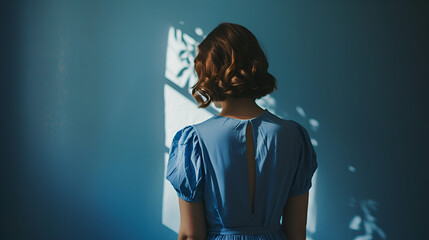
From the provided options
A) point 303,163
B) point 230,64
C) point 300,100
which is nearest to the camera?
point 230,64

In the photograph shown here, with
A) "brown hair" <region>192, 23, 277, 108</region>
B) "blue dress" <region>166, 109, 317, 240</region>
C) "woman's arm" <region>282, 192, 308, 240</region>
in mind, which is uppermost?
"brown hair" <region>192, 23, 277, 108</region>

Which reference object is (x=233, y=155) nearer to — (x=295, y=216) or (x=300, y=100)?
(x=295, y=216)

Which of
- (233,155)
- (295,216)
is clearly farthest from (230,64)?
(295,216)

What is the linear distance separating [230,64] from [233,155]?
0.33 metres

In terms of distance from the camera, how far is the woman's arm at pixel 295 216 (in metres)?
1.36

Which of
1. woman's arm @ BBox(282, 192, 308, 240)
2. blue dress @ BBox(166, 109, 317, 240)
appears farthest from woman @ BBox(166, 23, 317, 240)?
woman's arm @ BBox(282, 192, 308, 240)

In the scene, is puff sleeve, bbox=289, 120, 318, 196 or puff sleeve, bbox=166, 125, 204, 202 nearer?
puff sleeve, bbox=166, 125, 204, 202

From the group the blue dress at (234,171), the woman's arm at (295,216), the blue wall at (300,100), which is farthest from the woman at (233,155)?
the blue wall at (300,100)

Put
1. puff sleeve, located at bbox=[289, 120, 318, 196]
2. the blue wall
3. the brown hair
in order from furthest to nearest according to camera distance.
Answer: the blue wall
puff sleeve, located at bbox=[289, 120, 318, 196]
the brown hair

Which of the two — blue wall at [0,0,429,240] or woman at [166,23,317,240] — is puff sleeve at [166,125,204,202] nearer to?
woman at [166,23,317,240]

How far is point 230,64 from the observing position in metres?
1.18

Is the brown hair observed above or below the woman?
above

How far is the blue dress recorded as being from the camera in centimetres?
119

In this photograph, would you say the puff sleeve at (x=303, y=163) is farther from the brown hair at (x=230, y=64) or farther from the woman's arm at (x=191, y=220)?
the woman's arm at (x=191, y=220)
